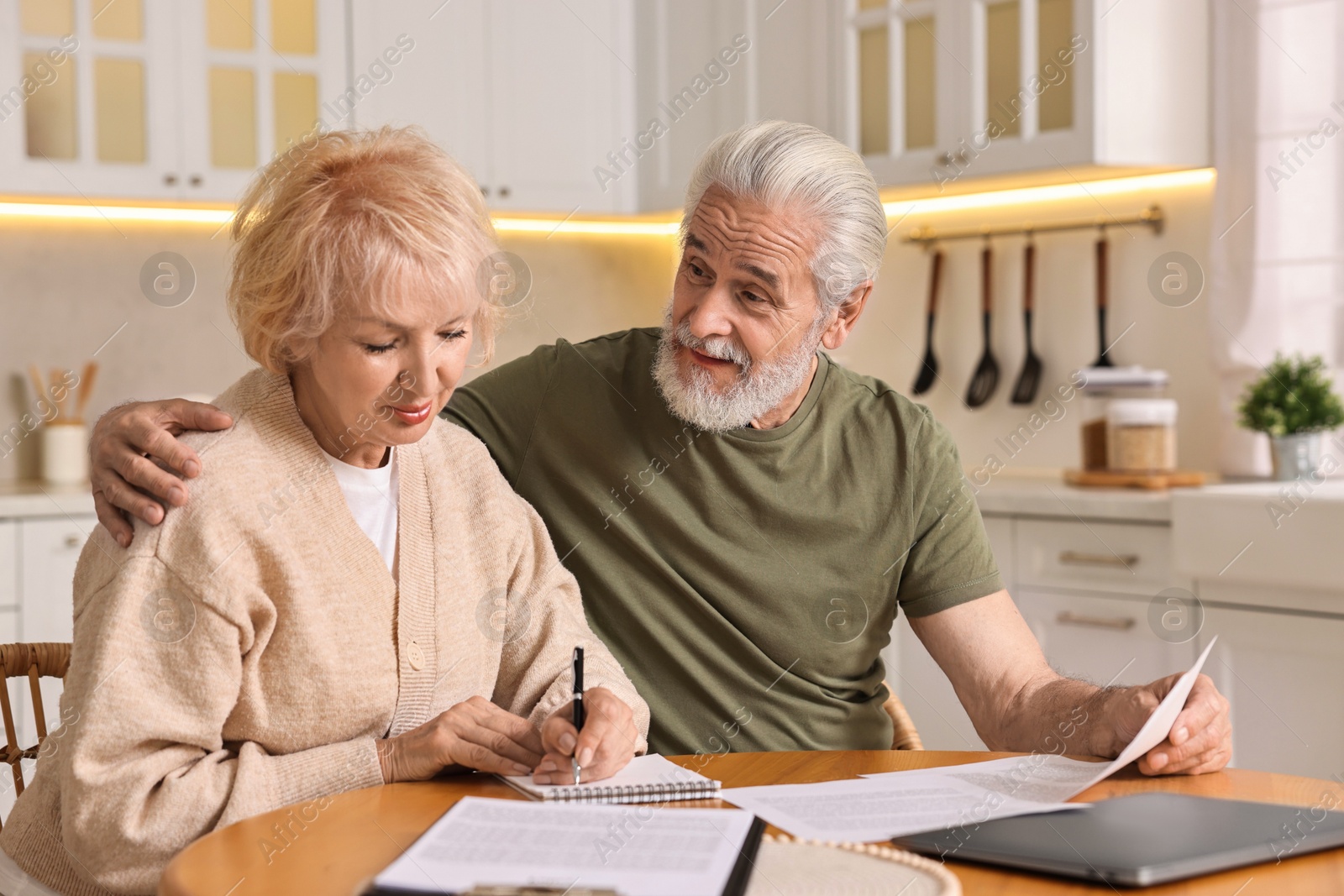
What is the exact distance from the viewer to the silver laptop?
97 centimetres

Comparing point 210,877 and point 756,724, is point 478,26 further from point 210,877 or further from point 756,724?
point 210,877

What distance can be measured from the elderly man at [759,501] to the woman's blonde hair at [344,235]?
1.43ft

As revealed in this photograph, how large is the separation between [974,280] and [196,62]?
84.7 inches

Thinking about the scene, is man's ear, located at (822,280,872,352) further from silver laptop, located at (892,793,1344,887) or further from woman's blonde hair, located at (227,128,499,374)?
silver laptop, located at (892,793,1344,887)

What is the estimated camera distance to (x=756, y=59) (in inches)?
151

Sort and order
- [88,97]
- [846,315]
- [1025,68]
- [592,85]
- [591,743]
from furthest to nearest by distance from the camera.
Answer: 1. [592,85]
2. [88,97]
3. [1025,68]
4. [846,315]
5. [591,743]

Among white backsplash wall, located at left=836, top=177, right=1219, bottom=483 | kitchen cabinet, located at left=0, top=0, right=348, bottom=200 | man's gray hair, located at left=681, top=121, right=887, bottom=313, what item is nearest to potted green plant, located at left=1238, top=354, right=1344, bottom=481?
white backsplash wall, located at left=836, top=177, right=1219, bottom=483

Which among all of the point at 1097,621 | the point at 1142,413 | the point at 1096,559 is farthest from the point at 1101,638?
the point at 1142,413

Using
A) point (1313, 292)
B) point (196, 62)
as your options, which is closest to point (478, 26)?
point (196, 62)

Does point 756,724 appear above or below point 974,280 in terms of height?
below

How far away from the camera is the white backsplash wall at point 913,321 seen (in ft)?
10.8

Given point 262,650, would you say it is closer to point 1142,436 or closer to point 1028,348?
point 1142,436

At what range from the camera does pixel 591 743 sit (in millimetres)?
1212

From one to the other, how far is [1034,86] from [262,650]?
249 cm
